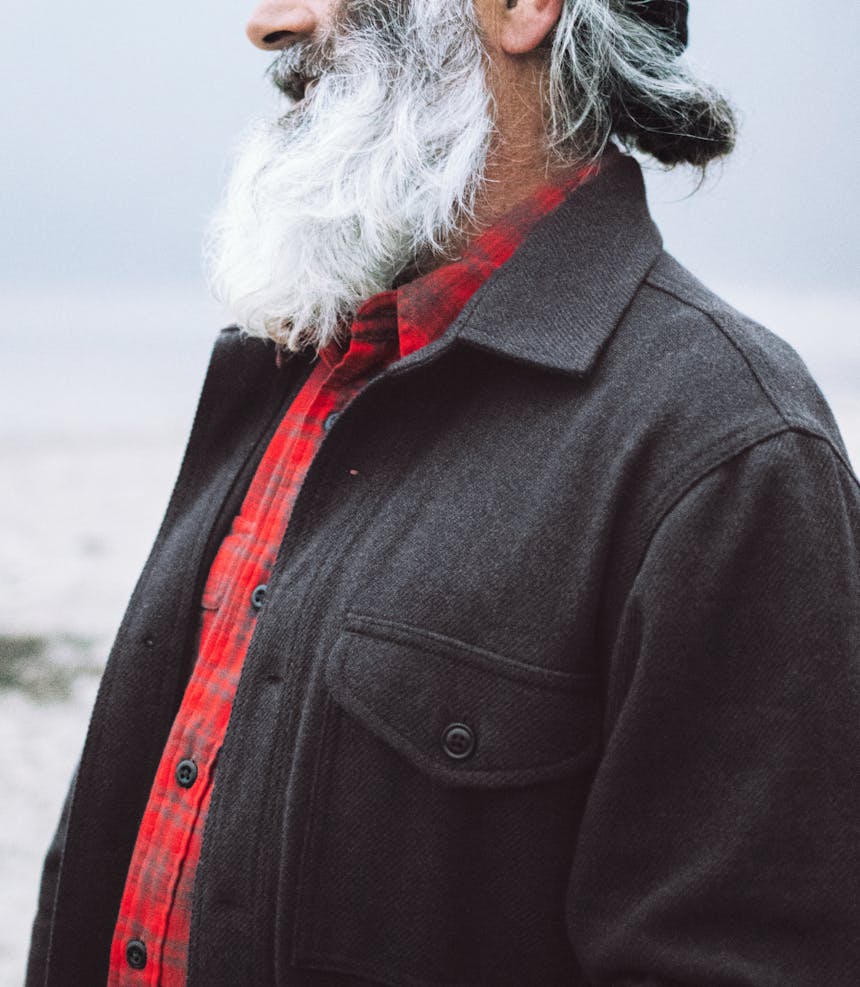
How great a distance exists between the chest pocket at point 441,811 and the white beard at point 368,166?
0.53 metres

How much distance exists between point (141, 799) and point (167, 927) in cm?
21

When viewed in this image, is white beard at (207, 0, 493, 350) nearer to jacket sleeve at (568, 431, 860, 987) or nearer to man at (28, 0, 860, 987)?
man at (28, 0, 860, 987)

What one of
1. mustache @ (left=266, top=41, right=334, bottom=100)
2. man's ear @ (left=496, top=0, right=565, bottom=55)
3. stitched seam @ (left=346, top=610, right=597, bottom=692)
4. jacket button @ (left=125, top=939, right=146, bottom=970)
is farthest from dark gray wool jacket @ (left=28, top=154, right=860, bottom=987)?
mustache @ (left=266, top=41, right=334, bottom=100)

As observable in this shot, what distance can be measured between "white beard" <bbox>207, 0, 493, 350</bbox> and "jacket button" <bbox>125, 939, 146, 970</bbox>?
0.81 meters

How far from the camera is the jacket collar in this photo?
4.08 feet

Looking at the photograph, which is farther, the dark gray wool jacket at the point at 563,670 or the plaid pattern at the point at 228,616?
the plaid pattern at the point at 228,616

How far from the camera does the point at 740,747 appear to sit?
106cm

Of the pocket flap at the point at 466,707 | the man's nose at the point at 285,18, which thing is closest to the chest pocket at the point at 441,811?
the pocket flap at the point at 466,707

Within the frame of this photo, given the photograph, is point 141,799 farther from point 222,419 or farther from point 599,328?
point 599,328

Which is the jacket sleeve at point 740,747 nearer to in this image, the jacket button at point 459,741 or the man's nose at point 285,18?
the jacket button at point 459,741

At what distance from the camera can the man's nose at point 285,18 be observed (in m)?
1.58

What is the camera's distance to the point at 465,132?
149 centimetres

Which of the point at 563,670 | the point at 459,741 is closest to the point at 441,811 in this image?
the point at 459,741

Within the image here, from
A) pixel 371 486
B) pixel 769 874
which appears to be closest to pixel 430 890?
pixel 769 874
